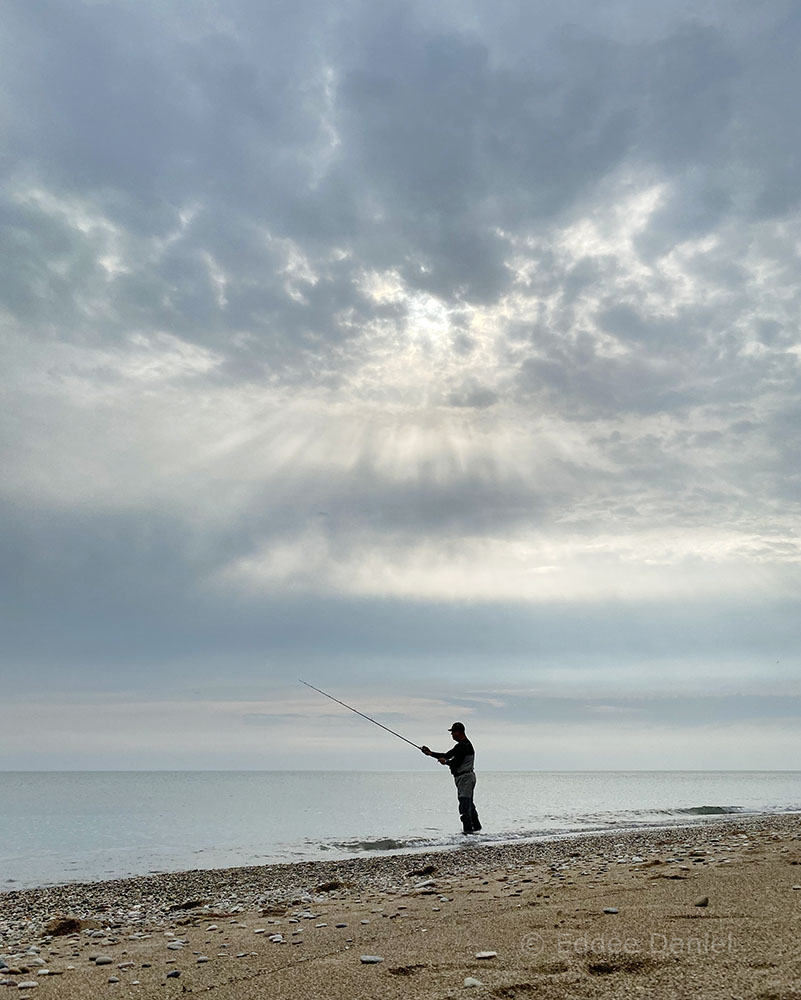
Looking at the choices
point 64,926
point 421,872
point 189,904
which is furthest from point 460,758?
point 64,926

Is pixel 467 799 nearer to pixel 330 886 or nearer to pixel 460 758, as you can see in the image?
pixel 460 758

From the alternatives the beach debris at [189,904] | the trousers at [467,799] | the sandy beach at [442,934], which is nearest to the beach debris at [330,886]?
the sandy beach at [442,934]

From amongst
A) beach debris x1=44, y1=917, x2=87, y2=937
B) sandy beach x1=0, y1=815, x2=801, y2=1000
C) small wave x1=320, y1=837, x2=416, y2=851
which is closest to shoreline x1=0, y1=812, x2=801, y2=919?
sandy beach x1=0, y1=815, x2=801, y2=1000

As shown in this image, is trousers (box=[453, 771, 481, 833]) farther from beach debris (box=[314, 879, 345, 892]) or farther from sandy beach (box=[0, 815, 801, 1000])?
beach debris (box=[314, 879, 345, 892])

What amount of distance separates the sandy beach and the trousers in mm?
7951

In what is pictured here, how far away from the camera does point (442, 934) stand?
7.05 metres

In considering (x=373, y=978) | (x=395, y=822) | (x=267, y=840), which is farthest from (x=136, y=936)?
(x=395, y=822)

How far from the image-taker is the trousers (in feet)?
70.4

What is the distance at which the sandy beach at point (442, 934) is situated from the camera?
5.06 metres

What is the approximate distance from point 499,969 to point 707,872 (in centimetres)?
579

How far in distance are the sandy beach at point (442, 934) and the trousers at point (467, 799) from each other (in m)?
7.95

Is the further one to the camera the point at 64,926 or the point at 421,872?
the point at 421,872

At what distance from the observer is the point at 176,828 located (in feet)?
106

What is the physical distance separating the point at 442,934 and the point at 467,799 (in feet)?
53.7
